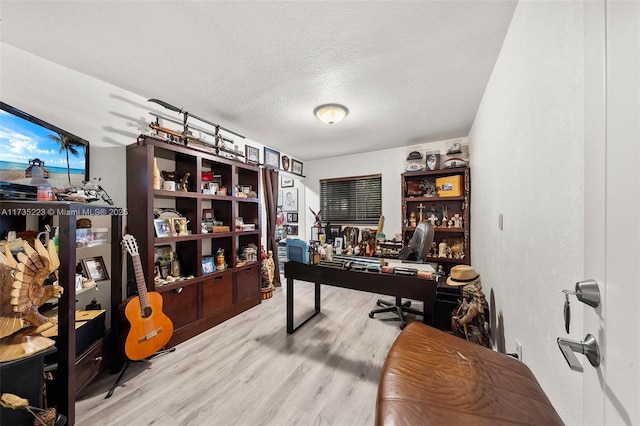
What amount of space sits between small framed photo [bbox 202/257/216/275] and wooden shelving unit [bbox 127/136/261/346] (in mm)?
60

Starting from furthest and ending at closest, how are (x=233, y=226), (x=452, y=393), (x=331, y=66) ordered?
(x=233, y=226) → (x=331, y=66) → (x=452, y=393)

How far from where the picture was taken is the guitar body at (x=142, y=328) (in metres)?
1.75

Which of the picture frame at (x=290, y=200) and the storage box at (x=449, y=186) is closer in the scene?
the storage box at (x=449, y=186)

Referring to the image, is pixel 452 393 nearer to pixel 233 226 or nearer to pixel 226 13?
pixel 226 13

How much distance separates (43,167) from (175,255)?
123 cm

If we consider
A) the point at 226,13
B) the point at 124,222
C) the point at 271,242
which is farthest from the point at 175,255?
the point at 226,13

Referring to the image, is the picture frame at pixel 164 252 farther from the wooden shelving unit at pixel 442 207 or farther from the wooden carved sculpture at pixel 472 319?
the wooden shelving unit at pixel 442 207

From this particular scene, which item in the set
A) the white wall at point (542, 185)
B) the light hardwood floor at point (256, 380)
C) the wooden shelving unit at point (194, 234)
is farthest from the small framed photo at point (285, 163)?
the white wall at point (542, 185)

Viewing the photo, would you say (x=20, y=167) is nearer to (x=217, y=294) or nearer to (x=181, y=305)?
(x=181, y=305)

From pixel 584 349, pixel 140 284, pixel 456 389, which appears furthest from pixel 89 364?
pixel 584 349

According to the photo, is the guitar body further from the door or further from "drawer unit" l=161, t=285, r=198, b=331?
the door

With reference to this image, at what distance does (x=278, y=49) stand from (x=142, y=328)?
2408 millimetres

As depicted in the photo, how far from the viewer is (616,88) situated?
46 cm

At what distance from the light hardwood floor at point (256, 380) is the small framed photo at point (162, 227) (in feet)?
3.59
